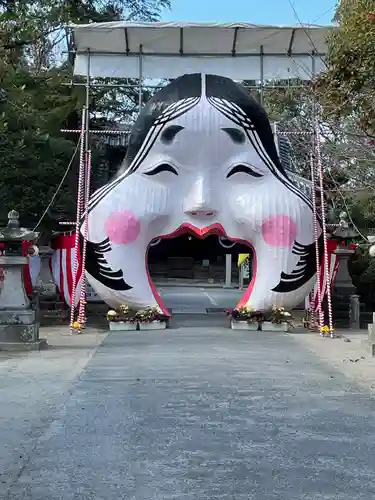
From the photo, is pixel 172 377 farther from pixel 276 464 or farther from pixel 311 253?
pixel 311 253

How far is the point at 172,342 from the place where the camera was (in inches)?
457

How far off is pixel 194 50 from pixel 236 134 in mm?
3505

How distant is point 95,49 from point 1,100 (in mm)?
2576

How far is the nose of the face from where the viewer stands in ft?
44.5

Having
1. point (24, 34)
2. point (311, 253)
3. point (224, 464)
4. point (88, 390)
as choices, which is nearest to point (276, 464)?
point (224, 464)

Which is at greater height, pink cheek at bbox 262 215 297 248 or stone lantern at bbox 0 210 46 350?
pink cheek at bbox 262 215 297 248

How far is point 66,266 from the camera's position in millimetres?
14625

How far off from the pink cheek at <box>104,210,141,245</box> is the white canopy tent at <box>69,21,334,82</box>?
467 cm

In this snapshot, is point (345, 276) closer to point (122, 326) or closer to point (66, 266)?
point (122, 326)

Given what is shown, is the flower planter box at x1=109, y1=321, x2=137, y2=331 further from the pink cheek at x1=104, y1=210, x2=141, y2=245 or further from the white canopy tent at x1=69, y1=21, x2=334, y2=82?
the white canopy tent at x1=69, y1=21, x2=334, y2=82

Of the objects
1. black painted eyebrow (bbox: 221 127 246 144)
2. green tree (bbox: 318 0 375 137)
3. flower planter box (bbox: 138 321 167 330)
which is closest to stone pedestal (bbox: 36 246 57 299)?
flower planter box (bbox: 138 321 167 330)

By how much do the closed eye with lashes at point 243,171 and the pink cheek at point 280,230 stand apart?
1.04 meters

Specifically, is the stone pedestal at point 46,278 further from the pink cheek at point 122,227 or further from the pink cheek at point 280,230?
the pink cheek at point 280,230

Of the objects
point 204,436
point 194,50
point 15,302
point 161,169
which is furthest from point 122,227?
point 204,436
